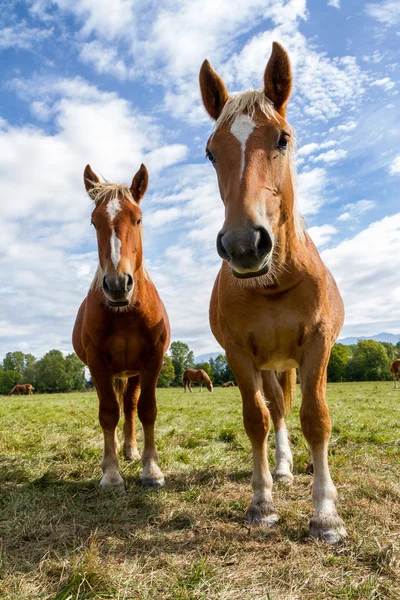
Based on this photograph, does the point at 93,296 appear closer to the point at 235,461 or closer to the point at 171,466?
the point at 171,466

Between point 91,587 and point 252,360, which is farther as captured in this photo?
point 252,360

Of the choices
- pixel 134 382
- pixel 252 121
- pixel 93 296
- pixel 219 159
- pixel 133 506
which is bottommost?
pixel 133 506

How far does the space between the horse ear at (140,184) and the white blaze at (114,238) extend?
612 millimetres

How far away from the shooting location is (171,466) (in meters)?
5.50

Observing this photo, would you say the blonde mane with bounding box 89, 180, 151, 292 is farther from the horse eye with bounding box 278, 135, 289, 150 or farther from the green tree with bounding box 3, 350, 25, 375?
the green tree with bounding box 3, 350, 25, 375

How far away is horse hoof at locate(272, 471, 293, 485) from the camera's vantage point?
4.47 meters

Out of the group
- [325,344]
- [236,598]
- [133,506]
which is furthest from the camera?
[133,506]

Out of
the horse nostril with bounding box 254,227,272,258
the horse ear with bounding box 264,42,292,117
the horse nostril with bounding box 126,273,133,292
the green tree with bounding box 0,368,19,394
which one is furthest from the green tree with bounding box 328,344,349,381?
the horse nostril with bounding box 254,227,272,258

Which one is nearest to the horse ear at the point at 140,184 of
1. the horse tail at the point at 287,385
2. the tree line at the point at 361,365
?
the horse tail at the point at 287,385

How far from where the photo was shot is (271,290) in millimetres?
3568

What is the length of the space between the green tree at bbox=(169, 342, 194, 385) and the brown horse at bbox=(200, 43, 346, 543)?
7686 centimetres

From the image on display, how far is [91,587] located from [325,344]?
2391 mm

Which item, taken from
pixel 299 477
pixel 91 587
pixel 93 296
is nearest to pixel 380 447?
pixel 299 477

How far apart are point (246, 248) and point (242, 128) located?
1.13 meters
